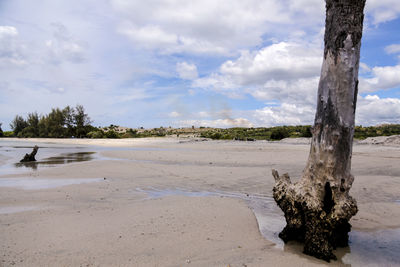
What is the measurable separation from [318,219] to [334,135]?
1.26 meters

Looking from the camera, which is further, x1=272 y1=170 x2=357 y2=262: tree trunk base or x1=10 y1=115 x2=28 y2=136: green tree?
x1=10 y1=115 x2=28 y2=136: green tree

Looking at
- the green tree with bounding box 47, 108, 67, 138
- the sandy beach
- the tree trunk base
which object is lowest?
the sandy beach

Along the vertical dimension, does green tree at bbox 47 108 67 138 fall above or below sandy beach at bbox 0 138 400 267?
above

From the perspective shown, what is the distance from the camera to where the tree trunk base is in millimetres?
4051

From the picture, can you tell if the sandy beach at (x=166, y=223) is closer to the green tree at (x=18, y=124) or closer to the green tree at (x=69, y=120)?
the green tree at (x=69, y=120)

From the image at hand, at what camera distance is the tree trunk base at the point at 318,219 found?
4.05m

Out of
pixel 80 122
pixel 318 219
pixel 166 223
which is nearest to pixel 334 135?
pixel 318 219

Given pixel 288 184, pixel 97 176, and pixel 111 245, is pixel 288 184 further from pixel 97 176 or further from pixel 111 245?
pixel 97 176

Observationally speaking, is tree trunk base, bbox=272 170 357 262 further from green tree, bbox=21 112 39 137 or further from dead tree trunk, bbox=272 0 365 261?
green tree, bbox=21 112 39 137

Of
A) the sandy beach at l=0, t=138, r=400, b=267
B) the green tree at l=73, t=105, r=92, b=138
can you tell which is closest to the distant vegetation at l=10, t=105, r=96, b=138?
the green tree at l=73, t=105, r=92, b=138

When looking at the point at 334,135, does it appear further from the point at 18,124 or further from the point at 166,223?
the point at 18,124

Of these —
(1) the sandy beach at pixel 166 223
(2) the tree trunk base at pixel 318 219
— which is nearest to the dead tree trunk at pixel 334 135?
(2) the tree trunk base at pixel 318 219

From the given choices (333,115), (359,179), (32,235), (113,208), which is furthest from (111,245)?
(359,179)

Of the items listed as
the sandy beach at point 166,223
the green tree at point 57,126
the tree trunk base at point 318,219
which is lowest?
the sandy beach at point 166,223
